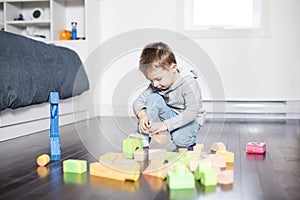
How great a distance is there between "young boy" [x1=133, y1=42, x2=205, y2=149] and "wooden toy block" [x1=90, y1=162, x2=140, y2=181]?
0.28 meters

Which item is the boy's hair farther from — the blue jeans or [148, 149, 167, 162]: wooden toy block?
[148, 149, 167, 162]: wooden toy block

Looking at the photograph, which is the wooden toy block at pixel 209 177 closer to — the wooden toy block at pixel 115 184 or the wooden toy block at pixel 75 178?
the wooden toy block at pixel 115 184

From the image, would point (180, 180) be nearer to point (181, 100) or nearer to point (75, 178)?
point (75, 178)

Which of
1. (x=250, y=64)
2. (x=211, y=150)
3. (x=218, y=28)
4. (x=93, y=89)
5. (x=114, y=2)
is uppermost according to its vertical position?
(x=114, y=2)

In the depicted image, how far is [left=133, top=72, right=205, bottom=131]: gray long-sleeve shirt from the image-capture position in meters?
1.33

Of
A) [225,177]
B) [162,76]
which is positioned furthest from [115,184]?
[162,76]

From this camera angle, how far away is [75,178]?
3.22 ft

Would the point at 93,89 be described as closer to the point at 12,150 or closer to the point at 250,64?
the point at 250,64

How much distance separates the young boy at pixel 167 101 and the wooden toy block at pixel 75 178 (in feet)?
1.15

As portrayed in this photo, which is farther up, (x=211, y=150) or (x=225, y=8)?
(x=225, y=8)

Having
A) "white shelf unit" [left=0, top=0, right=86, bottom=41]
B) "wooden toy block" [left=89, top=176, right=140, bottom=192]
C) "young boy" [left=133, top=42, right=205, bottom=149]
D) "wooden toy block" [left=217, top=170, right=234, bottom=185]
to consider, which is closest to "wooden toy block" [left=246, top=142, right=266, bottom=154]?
"young boy" [left=133, top=42, right=205, bottom=149]

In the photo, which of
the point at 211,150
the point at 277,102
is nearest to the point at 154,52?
the point at 211,150

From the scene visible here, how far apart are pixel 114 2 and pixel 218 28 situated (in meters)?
0.82

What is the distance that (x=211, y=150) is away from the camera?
1.37m
